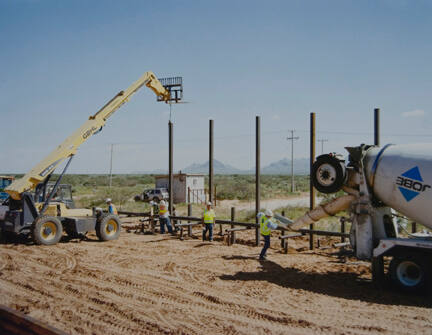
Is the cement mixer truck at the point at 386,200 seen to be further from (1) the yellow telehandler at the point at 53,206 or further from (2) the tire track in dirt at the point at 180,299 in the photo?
(1) the yellow telehandler at the point at 53,206

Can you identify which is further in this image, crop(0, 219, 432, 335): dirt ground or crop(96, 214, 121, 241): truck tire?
crop(96, 214, 121, 241): truck tire

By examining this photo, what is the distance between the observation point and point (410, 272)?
9.28 m

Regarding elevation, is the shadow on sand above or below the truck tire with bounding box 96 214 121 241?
below

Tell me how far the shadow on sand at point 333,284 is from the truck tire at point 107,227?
24.2ft

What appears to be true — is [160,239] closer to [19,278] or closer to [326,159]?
[19,278]

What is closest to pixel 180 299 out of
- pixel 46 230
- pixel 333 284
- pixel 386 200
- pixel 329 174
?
pixel 333 284

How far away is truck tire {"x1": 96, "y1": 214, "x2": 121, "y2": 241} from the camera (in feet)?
54.5

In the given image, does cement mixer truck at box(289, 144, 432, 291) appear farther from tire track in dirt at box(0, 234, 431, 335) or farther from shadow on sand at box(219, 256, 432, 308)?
tire track in dirt at box(0, 234, 431, 335)

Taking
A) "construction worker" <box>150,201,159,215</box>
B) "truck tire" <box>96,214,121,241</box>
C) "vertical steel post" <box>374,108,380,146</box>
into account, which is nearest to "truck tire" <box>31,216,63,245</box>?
"truck tire" <box>96,214,121,241</box>

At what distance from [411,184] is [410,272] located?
201 cm

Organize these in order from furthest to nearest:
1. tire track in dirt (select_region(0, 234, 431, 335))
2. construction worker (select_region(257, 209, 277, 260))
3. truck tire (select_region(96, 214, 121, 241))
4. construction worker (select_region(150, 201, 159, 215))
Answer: construction worker (select_region(150, 201, 159, 215))
truck tire (select_region(96, 214, 121, 241))
construction worker (select_region(257, 209, 277, 260))
tire track in dirt (select_region(0, 234, 431, 335))

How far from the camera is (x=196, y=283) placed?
33.0ft

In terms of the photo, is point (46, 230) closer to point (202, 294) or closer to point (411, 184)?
point (202, 294)

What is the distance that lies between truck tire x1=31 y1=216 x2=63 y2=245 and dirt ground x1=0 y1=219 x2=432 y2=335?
0.76 meters
